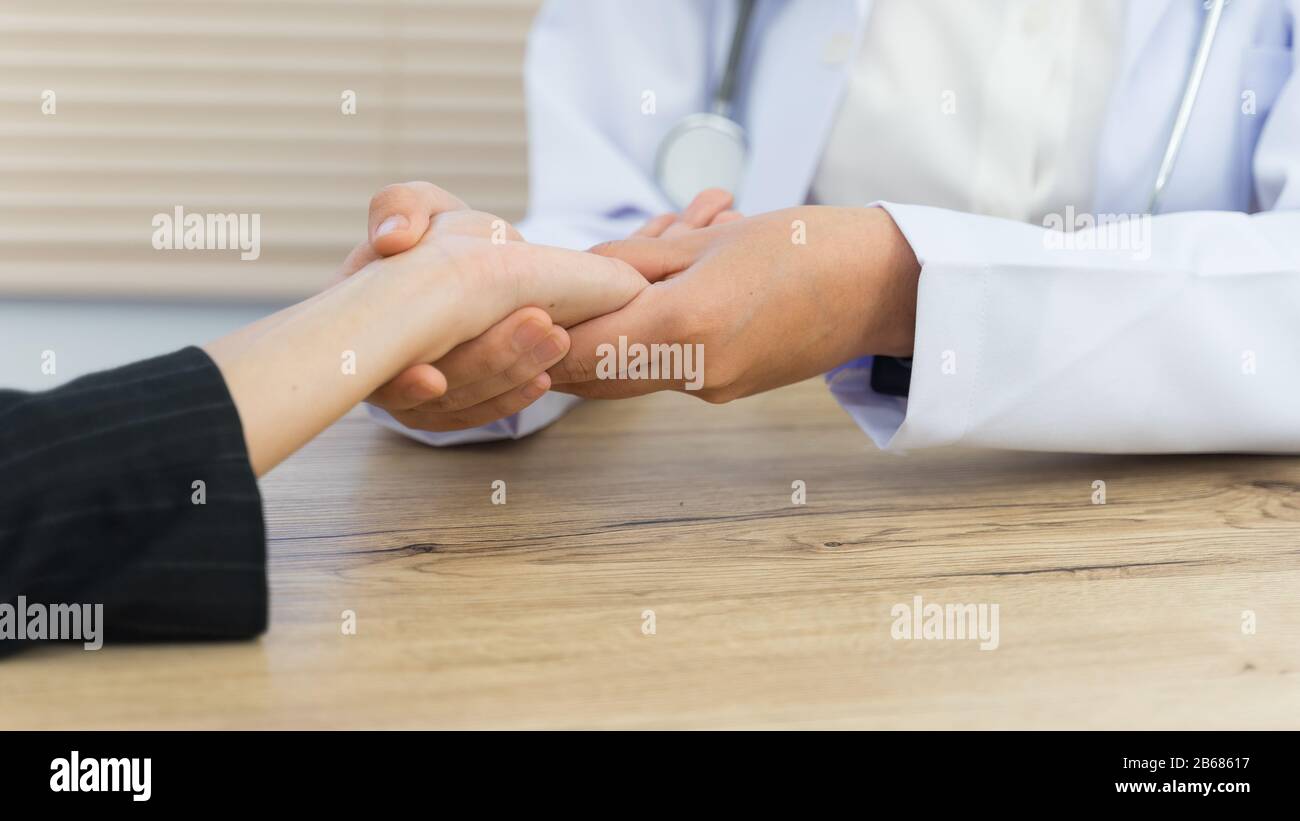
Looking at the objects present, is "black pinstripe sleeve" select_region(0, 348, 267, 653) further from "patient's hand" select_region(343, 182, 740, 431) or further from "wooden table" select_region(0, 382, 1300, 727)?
"patient's hand" select_region(343, 182, 740, 431)

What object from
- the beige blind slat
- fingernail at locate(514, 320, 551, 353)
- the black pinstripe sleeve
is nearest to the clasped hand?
fingernail at locate(514, 320, 551, 353)

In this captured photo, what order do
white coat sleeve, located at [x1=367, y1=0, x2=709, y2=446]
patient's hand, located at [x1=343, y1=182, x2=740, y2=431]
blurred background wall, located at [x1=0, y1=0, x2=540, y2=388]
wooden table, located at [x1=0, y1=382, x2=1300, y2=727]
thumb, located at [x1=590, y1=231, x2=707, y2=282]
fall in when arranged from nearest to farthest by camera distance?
wooden table, located at [x1=0, y1=382, x2=1300, y2=727] → patient's hand, located at [x1=343, y1=182, x2=740, y2=431] → thumb, located at [x1=590, y1=231, x2=707, y2=282] → white coat sleeve, located at [x1=367, y1=0, x2=709, y2=446] → blurred background wall, located at [x1=0, y1=0, x2=540, y2=388]

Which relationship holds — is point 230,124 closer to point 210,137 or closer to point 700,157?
point 210,137

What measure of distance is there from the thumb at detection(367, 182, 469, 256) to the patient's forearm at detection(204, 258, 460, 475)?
3 cm

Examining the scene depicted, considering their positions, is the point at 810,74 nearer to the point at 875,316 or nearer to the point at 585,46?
the point at 585,46

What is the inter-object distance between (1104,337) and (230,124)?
3.81 feet

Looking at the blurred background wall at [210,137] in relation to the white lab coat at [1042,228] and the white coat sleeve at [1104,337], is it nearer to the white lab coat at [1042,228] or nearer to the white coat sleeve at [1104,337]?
the white lab coat at [1042,228]

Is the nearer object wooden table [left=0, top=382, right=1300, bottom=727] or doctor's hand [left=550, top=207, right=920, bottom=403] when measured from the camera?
wooden table [left=0, top=382, right=1300, bottom=727]

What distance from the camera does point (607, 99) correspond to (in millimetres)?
1044

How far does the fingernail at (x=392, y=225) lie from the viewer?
655 mm

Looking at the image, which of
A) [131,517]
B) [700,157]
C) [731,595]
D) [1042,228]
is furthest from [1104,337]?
[131,517]

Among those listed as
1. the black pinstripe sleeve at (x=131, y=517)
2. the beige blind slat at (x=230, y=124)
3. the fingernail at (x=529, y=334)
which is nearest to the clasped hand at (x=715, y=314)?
the fingernail at (x=529, y=334)

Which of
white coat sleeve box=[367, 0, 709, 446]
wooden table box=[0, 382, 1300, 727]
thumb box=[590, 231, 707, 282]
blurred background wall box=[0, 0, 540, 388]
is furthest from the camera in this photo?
blurred background wall box=[0, 0, 540, 388]

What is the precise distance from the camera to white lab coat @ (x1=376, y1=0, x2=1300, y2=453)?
2.27 ft
